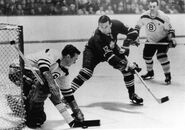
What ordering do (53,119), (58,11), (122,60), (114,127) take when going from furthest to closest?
(58,11)
(122,60)
(53,119)
(114,127)

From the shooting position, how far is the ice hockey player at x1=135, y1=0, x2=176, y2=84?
12.2 feet

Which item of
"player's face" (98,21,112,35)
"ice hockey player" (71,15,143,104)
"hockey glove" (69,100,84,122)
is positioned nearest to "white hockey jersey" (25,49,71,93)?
"hockey glove" (69,100,84,122)

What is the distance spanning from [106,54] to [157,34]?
1.17 m

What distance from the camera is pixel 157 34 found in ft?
12.7

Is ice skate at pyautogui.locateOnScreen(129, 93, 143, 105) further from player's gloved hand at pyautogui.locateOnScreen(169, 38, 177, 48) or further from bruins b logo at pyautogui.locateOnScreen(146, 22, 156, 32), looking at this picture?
bruins b logo at pyautogui.locateOnScreen(146, 22, 156, 32)

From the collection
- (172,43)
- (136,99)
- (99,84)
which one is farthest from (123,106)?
(172,43)

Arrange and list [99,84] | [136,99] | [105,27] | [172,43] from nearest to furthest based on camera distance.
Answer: [105,27] < [136,99] < [172,43] < [99,84]

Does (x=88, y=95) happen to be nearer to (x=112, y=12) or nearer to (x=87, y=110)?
(x=87, y=110)

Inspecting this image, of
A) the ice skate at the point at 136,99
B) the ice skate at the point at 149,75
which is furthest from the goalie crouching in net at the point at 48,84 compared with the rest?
the ice skate at the point at 149,75

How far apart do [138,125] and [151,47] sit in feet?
4.87

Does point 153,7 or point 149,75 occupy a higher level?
point 153,7

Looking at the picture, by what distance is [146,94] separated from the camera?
3.34 metres

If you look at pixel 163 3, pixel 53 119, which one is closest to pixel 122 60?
pixel 53 119

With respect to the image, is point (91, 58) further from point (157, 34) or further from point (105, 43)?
point (157, 34)
